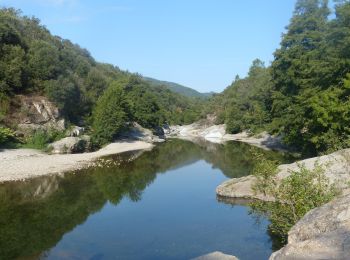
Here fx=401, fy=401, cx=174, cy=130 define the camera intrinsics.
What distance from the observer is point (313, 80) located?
1581 inches

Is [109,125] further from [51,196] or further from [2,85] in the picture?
[51,196]

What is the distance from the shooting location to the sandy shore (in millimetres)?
36312

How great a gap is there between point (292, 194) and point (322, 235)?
5078mm

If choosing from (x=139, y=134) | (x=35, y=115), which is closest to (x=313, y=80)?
(x=35, y=115)

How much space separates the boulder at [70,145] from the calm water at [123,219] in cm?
1338

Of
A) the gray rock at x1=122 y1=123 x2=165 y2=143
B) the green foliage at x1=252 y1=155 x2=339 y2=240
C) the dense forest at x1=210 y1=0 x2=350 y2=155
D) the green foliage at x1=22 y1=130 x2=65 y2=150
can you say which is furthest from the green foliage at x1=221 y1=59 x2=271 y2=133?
the green foliage at x1=252 y1=155 x2=339 y2=240

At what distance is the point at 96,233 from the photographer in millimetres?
21203

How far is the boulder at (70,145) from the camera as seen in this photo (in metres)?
50.5

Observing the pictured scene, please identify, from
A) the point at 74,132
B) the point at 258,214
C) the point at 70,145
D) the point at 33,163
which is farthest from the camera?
the point at 74,132

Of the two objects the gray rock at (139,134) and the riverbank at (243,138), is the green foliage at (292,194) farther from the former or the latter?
the gray rock at (139,134)

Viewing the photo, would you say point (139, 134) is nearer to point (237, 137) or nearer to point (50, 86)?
point (237, 137)

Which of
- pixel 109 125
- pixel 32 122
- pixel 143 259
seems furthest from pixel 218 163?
pixel 143 259

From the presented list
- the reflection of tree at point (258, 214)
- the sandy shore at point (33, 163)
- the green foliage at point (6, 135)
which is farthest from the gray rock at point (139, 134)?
the reflection of tree at point (258, 214)

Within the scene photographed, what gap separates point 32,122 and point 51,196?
31.6m
